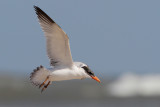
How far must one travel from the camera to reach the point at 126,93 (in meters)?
42.5

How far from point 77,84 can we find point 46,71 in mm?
31354

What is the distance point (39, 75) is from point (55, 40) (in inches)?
30.6

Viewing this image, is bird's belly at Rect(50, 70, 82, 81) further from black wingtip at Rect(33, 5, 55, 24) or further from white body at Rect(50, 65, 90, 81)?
black wingtip at Rect(33, 5, 55, 24)

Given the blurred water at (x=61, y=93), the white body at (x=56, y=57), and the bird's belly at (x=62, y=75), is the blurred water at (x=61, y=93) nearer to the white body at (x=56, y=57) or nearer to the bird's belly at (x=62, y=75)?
the white body at (x=56, y=57)

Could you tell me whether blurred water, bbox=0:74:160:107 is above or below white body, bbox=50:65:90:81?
above

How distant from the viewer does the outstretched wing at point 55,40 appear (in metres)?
12.1

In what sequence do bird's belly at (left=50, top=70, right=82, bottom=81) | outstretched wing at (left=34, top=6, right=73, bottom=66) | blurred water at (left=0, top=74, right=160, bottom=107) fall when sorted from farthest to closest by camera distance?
blurred water at (left=0, top=74, right=160, bottom=107) < bird's belly at (left=50, top=70, right=82, bottom=81) < outstretched wing at (left=34, top=6, right=73, bottom=66)

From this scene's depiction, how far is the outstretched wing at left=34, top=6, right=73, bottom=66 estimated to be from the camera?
12133mm

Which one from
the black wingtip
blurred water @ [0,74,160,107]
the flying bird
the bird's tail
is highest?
blurred water @ [0,74,160,107]

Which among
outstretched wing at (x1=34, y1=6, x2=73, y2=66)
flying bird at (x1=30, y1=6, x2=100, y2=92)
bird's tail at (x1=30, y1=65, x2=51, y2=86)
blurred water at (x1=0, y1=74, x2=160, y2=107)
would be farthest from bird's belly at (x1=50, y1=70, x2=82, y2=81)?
blurred water at (x1=0, y1=74, x2=160, y2=107)

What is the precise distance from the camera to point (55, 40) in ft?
40.3

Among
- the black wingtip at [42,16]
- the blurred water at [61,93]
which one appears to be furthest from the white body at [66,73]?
the blurred water at [61,93]

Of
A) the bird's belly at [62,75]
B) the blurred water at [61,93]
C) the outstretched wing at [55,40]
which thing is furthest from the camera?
the blurred water at [61,93]

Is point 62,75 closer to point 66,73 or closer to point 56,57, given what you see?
point 66,73
